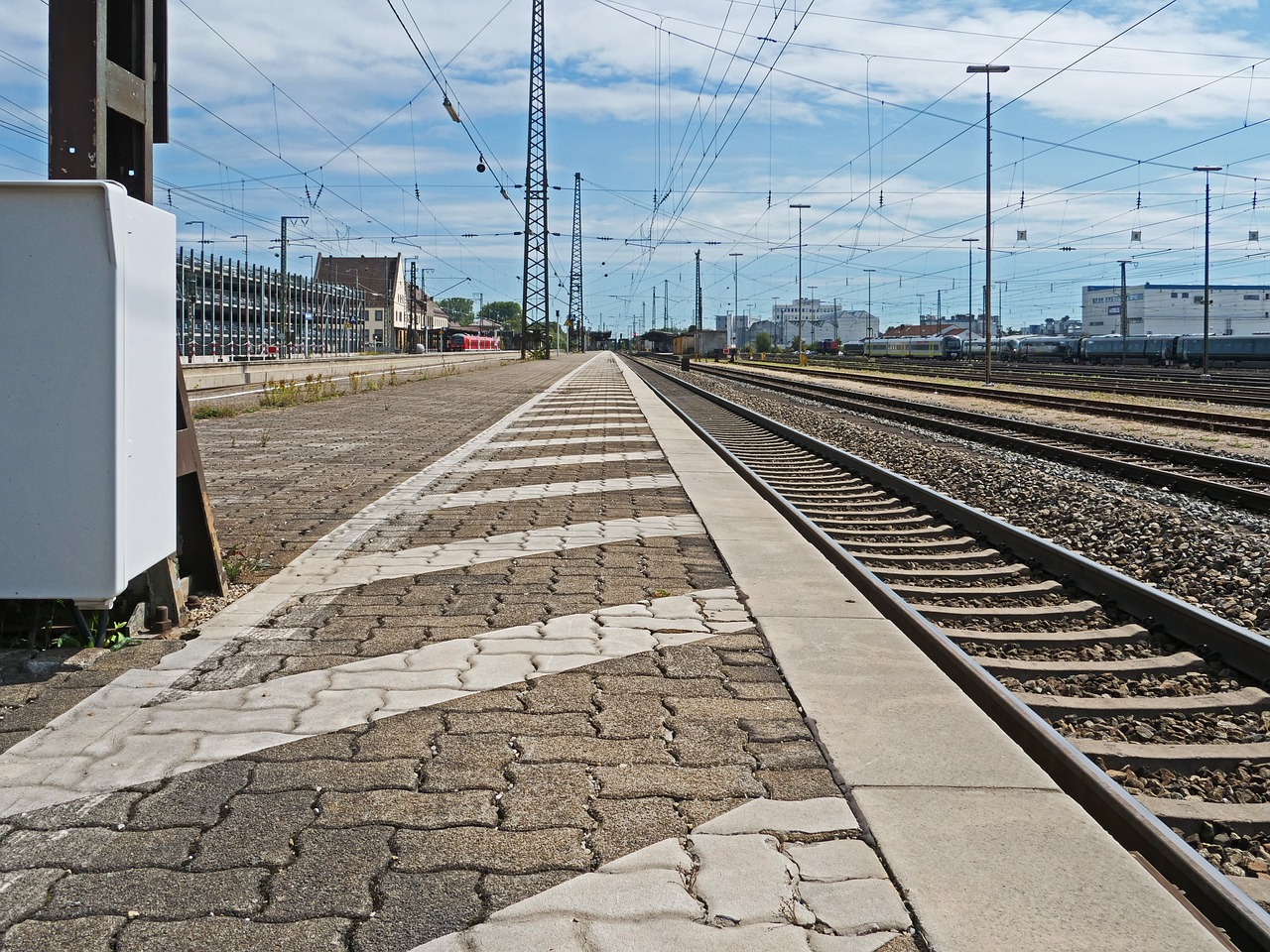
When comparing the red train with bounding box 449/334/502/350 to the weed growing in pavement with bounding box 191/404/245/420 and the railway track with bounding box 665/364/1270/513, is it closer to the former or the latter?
the railway track with bounding box 665/364/1270/513

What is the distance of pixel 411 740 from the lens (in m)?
3.70

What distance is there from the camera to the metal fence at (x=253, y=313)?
58406mm

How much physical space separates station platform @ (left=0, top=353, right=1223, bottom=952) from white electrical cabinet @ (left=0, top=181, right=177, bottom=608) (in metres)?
0.51

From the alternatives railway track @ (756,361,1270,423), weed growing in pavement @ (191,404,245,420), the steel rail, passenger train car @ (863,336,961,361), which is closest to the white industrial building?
passenger train car @ (863,336,961,361)

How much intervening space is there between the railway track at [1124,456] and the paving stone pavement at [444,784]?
23.0 ft

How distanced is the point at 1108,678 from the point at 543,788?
112 inches

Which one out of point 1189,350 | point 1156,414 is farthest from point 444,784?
point 1189,350

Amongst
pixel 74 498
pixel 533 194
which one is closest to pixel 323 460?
pixel 74 498

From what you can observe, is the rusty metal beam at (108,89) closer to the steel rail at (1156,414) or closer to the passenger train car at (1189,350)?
the steel rail at (1156,414)

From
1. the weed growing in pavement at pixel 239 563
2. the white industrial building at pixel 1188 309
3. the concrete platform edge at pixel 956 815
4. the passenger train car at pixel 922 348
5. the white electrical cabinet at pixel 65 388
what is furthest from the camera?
the white industrial building at pixel 1188 309

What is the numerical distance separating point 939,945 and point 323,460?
37.3 feet

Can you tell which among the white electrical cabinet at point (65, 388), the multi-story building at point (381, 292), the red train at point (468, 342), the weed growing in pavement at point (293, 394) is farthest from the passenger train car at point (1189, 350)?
the multi-story building at point (381, 292)

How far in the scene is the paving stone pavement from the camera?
8.40 ft

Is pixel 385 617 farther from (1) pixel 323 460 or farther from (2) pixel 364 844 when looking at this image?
(1) pixel 323 460
